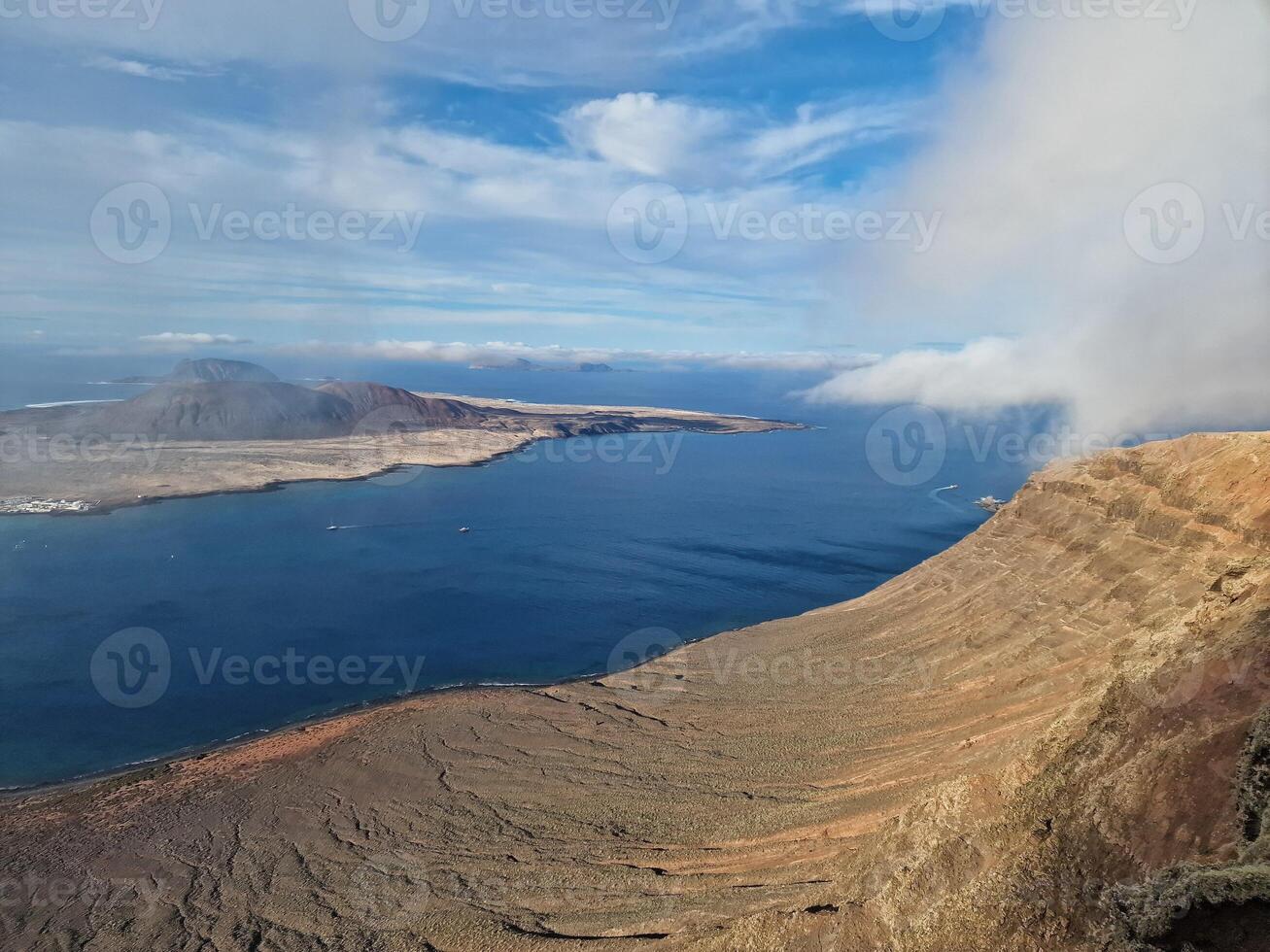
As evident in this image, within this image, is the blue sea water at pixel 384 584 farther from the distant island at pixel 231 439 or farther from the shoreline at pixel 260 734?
the distant island at pixel 231 439

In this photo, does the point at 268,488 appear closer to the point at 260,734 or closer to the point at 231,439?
the point at 231,439

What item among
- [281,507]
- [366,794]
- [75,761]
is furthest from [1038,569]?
[281,507]

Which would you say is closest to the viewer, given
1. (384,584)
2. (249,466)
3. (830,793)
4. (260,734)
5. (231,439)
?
(830,793)

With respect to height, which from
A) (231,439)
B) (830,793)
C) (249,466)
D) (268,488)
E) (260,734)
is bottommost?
(260,734)

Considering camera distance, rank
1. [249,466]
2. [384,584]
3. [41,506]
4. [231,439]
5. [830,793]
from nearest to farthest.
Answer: [830,793] → [384,584] → [41,506] → [249,466] → [231,439]

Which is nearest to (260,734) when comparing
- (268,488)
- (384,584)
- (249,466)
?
(384,584)
